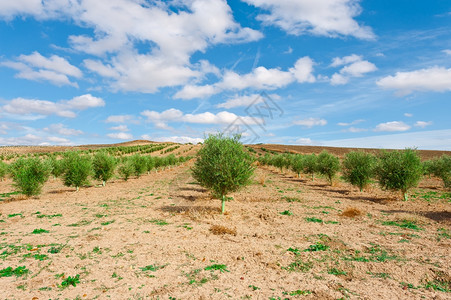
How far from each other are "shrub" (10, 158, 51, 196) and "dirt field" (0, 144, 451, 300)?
5.77 m

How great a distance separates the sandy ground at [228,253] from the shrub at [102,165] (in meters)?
13.4

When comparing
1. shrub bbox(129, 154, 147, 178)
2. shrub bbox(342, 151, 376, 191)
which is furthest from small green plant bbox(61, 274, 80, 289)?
shrub bbox(129, 154, 147, 178)

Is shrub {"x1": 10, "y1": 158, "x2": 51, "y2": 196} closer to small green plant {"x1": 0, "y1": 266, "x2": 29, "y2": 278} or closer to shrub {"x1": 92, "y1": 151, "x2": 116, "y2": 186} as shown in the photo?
shrub {"x1": 92, "y1": 151, "x2": 116, "y2": 186}

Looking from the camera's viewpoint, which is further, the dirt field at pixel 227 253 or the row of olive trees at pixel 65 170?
the row of olive trees at pixel 65 170

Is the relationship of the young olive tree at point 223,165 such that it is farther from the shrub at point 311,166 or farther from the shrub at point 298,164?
the shrub at point 298,164

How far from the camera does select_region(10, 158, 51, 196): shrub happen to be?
21375 mm

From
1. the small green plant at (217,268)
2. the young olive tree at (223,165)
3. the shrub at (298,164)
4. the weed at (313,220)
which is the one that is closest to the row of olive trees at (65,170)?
the young olive tree at (223,165)

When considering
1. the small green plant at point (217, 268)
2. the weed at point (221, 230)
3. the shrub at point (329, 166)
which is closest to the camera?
the small green plant at point (217, 268)

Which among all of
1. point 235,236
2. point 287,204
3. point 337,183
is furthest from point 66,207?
point 337,183

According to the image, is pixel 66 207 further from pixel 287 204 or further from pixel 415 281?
pixel 415 281

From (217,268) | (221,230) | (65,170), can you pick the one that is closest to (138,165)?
(65,170)

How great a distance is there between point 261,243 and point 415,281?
16.9 ft

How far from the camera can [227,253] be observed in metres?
9.30

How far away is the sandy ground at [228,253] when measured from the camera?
22.4 feet
